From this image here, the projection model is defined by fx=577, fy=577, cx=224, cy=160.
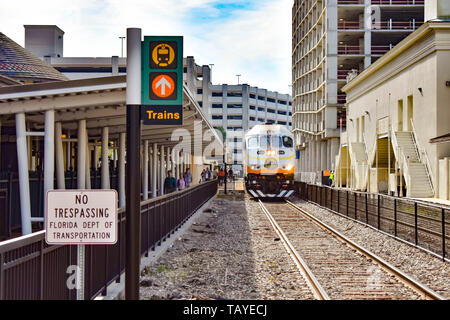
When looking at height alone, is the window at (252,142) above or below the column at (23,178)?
above

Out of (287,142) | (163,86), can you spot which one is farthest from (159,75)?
(287,142)

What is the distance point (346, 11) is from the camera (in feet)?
187

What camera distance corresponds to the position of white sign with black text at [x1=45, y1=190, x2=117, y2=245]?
16.4 feet

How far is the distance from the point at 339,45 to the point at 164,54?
5705cm

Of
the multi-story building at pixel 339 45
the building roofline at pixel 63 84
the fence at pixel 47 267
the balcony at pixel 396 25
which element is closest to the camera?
the fence at pixel 47 267

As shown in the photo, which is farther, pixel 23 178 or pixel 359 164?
pixel 359 164

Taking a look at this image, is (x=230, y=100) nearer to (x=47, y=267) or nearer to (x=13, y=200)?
(x=13, y=200)

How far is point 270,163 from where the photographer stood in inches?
1207

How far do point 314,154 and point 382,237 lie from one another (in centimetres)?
5400

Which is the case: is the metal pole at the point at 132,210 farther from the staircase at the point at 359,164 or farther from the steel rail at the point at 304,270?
the staircase at the point at 359,164

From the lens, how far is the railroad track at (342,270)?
909 centimetres

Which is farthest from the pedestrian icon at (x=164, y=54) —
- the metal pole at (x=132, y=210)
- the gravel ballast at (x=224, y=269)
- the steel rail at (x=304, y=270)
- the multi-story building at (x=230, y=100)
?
the multi-story building at (x=230, y=100)

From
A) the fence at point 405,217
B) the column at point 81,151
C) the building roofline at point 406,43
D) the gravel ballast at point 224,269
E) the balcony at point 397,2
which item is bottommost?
the gravel ballast at point 224,269

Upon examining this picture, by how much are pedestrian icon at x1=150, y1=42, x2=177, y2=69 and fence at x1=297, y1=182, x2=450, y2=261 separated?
327 inches
